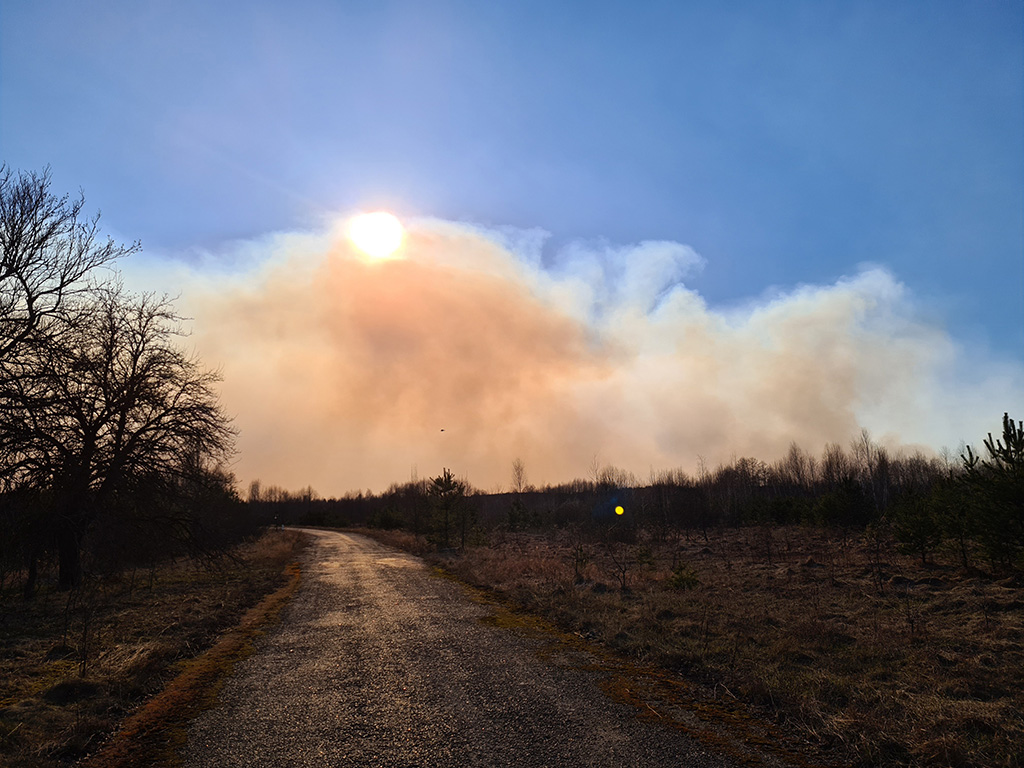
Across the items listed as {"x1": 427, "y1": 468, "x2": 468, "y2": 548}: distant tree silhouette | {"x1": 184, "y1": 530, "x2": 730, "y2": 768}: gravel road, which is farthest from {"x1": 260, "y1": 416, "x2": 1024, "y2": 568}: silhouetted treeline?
{"x1": 184, "y1": 530, "x2": 730, "y2": 768}: gravel road

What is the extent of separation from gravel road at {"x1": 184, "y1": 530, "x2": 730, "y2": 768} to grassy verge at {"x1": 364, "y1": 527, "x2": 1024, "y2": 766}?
1060 millimetres

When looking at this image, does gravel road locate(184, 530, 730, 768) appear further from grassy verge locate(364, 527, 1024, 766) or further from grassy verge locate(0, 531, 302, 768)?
grassy verge locate(364, 527, 1024, 766)

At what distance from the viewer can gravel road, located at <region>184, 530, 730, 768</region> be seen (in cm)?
495

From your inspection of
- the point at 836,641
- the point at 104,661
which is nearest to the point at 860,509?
the point at 836,641

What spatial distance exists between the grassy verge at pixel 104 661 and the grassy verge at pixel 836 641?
6.02 meters

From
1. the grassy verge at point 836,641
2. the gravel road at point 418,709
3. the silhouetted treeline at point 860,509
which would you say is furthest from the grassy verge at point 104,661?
the silhouetted treeline at point 860,509

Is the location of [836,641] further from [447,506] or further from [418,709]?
[447,506]

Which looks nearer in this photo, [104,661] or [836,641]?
[104,661]

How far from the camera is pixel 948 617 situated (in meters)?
10.3

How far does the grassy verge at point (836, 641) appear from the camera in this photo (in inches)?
205

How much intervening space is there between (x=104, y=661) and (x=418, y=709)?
5299 mm

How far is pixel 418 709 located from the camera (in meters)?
6.12

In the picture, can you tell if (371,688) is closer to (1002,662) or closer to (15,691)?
(15,691)

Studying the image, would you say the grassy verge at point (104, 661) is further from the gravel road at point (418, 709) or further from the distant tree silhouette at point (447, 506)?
the distant tree silhouette at point (447, 506)
